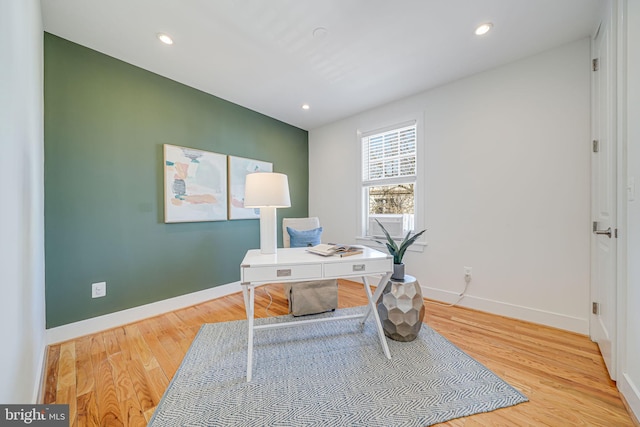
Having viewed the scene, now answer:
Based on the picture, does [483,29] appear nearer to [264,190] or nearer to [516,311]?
[264,190]

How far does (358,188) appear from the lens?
3424 mm

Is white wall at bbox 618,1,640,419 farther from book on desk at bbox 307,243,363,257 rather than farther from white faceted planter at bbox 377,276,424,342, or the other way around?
book on desk at bbox 307,243,363,257

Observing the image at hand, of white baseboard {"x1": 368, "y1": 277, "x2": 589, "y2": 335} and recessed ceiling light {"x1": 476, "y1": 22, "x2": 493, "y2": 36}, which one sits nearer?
recessed ceiling light {"x1": 476, "y1": 22, "x2": 493, "y2": 36}

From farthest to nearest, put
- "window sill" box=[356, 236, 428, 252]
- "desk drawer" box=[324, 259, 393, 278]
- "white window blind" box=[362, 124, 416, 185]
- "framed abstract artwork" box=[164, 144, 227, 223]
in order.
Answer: "white window blind" box=[362, 124, 416, 185] → "window sill" box=[356, 236, 428, 252] → "framed abstract artwork" box=[164, 144, 227, 223] → "desk drawer" box=[324, 259, 393, 278]

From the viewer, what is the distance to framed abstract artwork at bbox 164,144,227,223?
2482mm

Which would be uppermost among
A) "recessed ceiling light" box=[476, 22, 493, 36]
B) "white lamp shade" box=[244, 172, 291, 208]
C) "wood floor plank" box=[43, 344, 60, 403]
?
"recessed ceiling light" box=[476, 22, 493, 36]

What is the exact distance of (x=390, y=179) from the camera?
3121 mm

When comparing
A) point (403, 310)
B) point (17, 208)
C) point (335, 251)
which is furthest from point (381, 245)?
point (17, 208)

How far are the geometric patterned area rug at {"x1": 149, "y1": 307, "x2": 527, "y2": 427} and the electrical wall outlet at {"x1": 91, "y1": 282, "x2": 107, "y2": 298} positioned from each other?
97 centimetres

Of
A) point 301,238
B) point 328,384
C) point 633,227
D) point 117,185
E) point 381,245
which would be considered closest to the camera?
point 633,227

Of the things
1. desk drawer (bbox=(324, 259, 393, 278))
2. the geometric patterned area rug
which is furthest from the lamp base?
the geometric patterned area rug

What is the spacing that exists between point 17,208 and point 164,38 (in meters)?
1.64

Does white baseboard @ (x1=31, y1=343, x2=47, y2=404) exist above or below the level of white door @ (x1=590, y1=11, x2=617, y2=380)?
below

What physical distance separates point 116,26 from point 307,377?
9.22 feet
